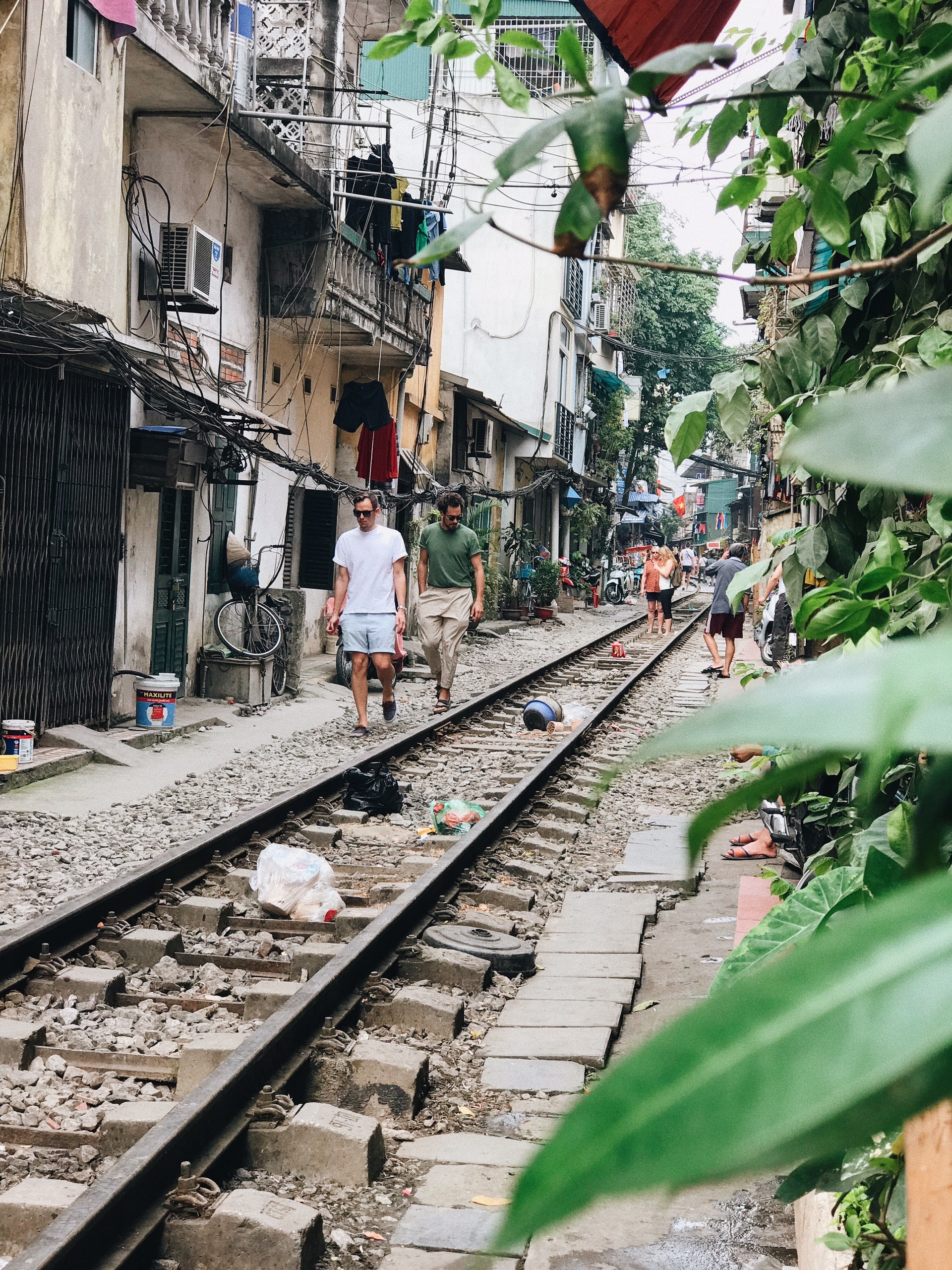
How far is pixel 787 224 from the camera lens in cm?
225

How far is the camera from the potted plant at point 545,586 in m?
32.1

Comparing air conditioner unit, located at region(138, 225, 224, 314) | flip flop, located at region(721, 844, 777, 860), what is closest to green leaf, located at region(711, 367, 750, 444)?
flip flop, located at region(721, 844, 777, 860)

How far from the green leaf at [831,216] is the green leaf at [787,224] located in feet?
1.50

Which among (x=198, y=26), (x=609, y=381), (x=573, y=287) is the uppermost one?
(x=573, y=287)

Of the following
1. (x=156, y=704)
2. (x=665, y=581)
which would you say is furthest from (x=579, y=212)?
(x=665, y=581)

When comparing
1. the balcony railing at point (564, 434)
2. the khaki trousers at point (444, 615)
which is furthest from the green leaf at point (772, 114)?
the balcony railing at point (564, 434)

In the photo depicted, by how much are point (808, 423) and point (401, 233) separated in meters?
21.1

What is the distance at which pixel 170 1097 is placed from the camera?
157 inches

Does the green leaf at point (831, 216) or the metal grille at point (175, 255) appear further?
the metal grille at point (175, 255)

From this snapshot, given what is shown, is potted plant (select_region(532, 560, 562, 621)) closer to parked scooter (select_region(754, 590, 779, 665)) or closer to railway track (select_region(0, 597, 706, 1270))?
parked scooter (select_region(754, 590, 779, 665))

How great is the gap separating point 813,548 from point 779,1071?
8.67ft

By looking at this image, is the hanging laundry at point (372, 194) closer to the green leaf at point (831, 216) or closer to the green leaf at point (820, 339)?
the green leaf at point (820, 339)

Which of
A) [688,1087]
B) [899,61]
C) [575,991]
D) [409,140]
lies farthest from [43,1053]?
[409,140]

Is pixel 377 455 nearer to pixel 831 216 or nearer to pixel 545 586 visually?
pixel 545 586
